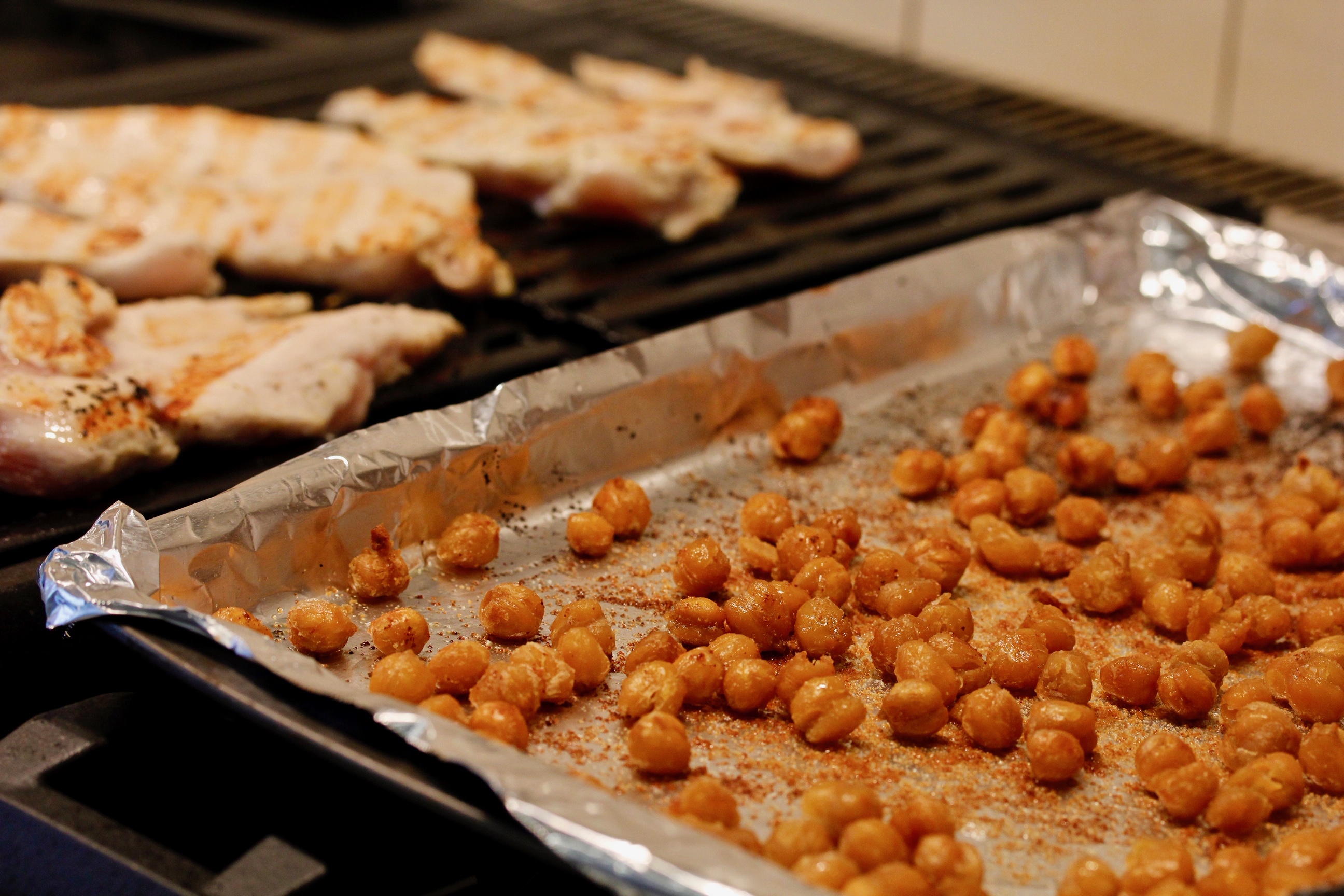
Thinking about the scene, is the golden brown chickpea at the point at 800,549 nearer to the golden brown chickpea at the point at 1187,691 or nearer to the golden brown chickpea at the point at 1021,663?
the golden brown chickpea at the point at 1021,663

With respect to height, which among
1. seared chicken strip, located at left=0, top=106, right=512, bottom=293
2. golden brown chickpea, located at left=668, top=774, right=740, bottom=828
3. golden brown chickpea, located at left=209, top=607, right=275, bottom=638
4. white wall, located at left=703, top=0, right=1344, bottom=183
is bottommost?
golden brown chickpea, located at left=668, top=774, right=740, bottom=828

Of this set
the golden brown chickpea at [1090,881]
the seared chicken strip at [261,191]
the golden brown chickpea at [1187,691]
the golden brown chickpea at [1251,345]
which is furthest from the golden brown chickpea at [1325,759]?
the seared chicken strip at [261,191]

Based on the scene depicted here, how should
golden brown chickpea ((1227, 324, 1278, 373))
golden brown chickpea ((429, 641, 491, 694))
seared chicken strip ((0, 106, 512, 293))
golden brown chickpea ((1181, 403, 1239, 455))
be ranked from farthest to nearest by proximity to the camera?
1. seared chicken strip ((0, 106, 512, 293))
2. golden brown chickpea ((1227, 324, 1278, 373))
3. golden brown chickpea ((1181, 403, 1239, 455))
4. golden brown chickpea ((429, 641, 491, 694))

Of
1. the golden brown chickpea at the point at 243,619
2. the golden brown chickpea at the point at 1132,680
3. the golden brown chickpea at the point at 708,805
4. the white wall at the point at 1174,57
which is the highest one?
the white wall at the point at 1174,57

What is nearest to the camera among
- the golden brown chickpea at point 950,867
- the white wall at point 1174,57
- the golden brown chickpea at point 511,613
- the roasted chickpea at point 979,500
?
the golden brown chickpea at point 950,867

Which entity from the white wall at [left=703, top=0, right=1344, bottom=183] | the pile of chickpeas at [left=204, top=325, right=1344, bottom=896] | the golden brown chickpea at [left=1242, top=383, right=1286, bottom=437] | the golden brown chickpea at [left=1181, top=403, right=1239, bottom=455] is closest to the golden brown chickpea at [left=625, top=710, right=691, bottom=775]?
the pile of chickpeas at [left=204, top=325, right=1344, bottom=896]

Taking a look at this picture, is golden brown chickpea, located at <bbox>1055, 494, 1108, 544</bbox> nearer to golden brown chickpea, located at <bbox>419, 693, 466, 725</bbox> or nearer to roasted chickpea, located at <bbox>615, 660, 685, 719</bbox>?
roasted chickpea, located at <bbox>615, 660, 685, 719</bbox>

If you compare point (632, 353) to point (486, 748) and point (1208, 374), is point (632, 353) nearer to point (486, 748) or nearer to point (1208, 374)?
point (486, 748)
